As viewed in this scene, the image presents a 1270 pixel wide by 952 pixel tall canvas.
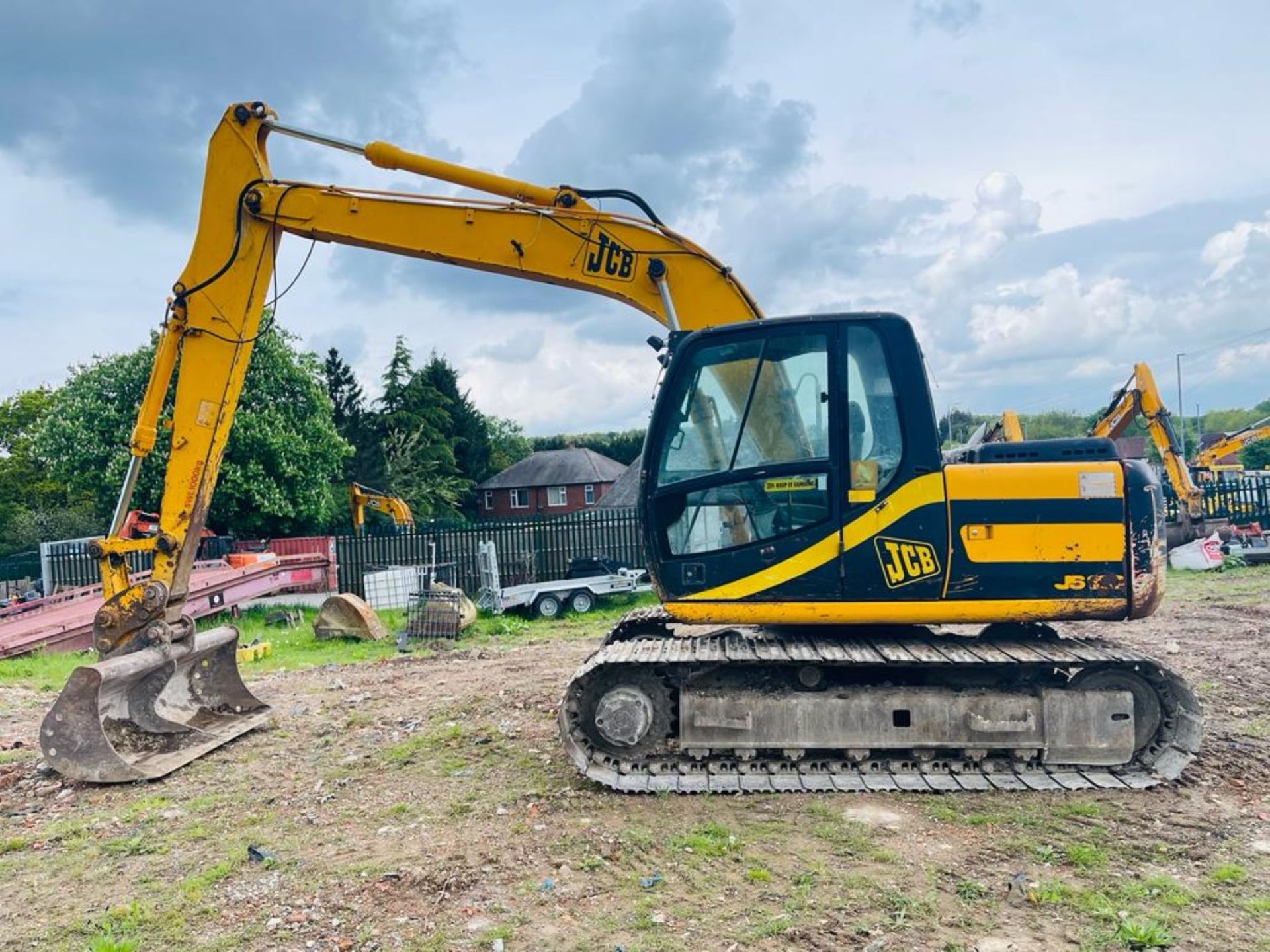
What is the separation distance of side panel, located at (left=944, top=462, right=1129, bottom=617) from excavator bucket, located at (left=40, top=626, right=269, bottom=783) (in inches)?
209

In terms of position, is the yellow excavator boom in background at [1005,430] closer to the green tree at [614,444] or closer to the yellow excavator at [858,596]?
the yellow excavator at [858,596]

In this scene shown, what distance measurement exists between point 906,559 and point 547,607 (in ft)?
32.4

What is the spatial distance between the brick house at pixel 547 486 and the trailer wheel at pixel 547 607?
107ft

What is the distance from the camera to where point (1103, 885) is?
3.87 m

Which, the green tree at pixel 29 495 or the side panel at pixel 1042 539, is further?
the green tree at pixel 29 495

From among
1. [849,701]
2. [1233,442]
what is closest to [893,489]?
[849,701]

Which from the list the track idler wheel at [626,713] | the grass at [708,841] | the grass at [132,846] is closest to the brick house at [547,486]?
the track idler wheel at [626,713]

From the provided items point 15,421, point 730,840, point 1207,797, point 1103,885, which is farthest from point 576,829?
point 15,421

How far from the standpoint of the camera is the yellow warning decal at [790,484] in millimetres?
5160

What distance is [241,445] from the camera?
21875 millimetres

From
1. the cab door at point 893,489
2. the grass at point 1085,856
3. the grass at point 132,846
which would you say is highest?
the cab door at point 893,489

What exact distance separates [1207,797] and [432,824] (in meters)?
4.29

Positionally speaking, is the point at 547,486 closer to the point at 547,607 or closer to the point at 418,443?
the point at 418,443

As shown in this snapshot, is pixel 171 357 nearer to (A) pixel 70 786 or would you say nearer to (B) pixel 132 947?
(A) pixel 70 786
